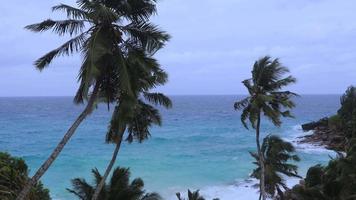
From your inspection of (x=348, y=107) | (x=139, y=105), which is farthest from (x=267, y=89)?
(x=348, y=107)

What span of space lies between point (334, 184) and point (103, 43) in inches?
465

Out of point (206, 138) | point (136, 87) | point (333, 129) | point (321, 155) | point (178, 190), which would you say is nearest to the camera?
point (136, 87)

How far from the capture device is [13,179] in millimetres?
17766

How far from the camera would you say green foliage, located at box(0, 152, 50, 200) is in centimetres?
1700

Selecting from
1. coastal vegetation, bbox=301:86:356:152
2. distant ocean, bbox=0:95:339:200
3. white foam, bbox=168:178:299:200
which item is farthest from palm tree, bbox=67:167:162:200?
coastal vegetation, bbox=301:86:356:152

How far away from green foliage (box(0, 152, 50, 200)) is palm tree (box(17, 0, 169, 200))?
3.66m

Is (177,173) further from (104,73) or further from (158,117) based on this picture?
(104,73)

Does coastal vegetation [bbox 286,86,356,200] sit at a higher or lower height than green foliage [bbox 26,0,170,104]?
lower

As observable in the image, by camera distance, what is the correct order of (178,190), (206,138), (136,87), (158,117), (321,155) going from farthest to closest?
(206,138)
(321,155)
(178,190)
(158,117)
(136,87)

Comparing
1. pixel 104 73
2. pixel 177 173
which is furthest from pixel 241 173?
pixel 104 73

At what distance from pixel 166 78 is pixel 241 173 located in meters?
39.6

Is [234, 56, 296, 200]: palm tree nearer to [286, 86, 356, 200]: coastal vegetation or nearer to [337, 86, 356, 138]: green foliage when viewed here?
[286, 86, 356, 200]: coastal vegetation

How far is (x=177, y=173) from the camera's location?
5553 centimetres

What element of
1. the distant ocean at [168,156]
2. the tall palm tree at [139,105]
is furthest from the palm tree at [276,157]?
the distant ocean at [168,156]
